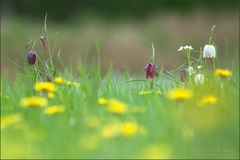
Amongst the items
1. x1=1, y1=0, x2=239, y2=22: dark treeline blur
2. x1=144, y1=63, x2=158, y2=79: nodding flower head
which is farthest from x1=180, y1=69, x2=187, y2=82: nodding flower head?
x1=1, y1=0, x2=239, y2=22: dark treeline blur

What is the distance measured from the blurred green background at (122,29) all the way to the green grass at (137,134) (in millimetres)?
6460

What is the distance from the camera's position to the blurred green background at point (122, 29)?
13.9m

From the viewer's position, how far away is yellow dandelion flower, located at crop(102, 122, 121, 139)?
210 centimetres

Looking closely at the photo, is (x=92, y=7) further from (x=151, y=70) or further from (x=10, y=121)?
(x=10, y=121)

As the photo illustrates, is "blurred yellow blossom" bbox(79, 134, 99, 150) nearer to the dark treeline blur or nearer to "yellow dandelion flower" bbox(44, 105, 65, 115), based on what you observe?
"yellow dandelion flower" bbox(44, 105, 65, 115)

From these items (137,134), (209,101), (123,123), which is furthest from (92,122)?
(209,101)

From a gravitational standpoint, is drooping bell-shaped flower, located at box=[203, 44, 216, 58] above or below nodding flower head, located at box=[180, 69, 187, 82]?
above

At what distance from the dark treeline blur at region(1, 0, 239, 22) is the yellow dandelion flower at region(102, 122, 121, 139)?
21.2m

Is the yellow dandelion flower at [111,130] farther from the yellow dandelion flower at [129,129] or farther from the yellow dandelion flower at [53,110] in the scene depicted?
the yellow dandelion flower at [53,110]

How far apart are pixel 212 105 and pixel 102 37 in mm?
13432

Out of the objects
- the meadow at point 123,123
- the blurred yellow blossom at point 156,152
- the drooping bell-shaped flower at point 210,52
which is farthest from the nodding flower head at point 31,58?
the blurred yellow blossom at point 156,152

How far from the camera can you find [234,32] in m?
15.9

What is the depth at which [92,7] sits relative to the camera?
24969 millimetres

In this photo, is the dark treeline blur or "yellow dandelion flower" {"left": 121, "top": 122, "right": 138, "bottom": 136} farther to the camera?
the dark treeline blur
